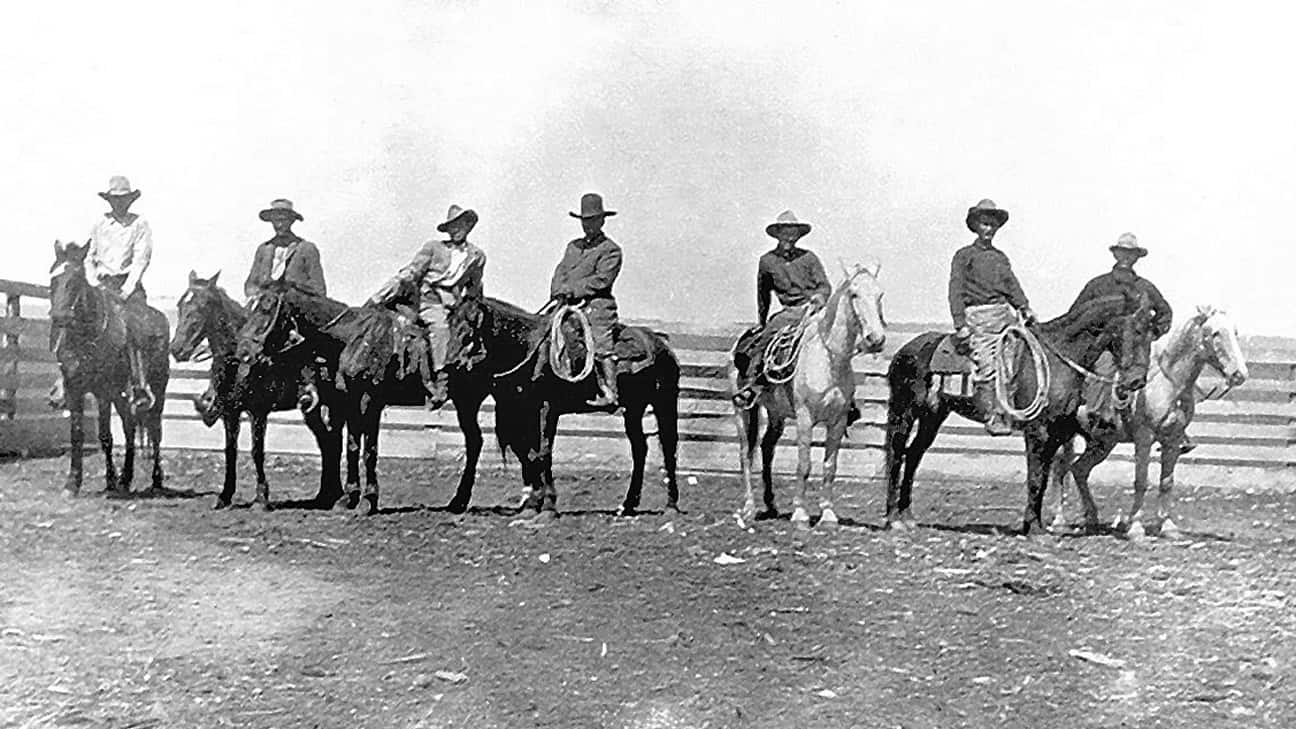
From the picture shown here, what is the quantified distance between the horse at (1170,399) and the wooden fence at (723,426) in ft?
13.2

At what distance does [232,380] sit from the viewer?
37.6 ft

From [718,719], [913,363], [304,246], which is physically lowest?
[718,719]

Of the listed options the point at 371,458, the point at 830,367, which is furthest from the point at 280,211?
the point at 830,367

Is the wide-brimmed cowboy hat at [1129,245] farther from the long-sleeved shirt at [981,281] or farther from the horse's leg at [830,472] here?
the horse's leg at [830,472]

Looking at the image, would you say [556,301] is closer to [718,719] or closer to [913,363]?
[913,363]

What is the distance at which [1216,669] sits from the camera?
24.3 ft

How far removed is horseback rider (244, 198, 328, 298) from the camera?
1233cm

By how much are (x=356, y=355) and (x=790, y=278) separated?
4.07 meters

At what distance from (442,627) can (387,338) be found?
14.6 feet

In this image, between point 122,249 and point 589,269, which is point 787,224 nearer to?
point 589,269

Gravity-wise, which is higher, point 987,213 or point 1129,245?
point 987,213

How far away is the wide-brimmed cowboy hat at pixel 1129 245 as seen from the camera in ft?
37.3

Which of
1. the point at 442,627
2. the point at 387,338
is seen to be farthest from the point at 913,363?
the point at 442,627

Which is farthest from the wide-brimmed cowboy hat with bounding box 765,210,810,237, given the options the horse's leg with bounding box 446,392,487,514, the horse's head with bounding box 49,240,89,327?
the horse's head with bounding box 49,240,89,327
